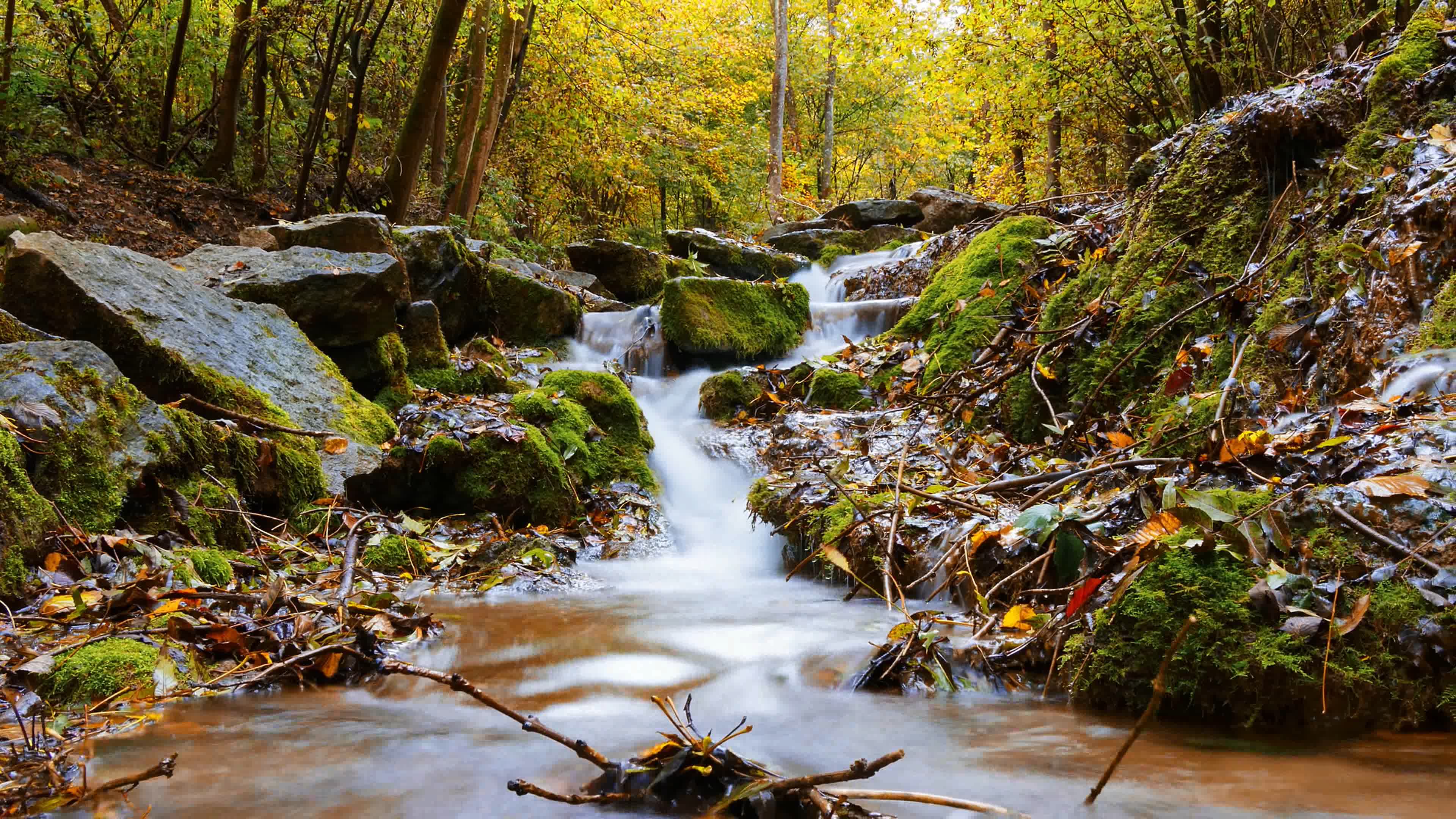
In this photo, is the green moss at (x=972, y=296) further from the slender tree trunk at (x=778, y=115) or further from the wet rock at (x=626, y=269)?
the slender tree trunk at (x=778, y=115)

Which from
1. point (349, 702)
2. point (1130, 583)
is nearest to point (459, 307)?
point (349, 702)

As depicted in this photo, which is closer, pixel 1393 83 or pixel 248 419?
pixel 1393 83

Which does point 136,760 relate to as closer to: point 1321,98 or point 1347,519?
point 1347,519

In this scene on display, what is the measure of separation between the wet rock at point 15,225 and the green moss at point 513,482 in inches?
203

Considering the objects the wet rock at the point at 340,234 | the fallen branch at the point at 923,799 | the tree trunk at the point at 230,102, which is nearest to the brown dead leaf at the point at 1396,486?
the fallen branch at the point at 923,799

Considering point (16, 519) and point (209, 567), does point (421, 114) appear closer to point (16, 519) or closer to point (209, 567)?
point (209, 567)

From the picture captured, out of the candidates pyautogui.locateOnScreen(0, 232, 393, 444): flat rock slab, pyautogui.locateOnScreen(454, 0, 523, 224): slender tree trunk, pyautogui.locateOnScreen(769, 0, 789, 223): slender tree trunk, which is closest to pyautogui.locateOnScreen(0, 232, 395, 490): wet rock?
pyautogui.locateOnScreen(0, 232, 393, 444): flat rock slab

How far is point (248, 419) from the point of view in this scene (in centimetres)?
468

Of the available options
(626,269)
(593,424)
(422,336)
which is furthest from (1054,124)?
→ (422,336)

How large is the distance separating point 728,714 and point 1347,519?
1.74m

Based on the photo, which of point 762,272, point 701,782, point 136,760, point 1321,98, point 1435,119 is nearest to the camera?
point 701,782

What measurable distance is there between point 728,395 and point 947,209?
10.5m

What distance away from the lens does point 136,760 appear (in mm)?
1854

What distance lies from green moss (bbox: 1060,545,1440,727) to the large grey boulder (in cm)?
603
